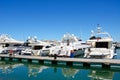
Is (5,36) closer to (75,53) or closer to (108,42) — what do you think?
(75,53)

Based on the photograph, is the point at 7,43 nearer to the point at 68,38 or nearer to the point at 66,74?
the point at 68,38

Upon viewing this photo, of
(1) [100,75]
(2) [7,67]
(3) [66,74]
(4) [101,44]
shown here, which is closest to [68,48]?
(4) [101,44]

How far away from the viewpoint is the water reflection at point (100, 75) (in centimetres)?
2334

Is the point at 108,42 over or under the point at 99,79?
over

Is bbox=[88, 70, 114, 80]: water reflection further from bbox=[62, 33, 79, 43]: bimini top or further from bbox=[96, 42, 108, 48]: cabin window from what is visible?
bbox=[62, 33, 79, 43]: bimini top

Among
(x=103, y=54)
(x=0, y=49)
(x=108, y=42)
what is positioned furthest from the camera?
(x=0, y=49)

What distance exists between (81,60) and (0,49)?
21.3 meters

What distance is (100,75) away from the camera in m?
24.7

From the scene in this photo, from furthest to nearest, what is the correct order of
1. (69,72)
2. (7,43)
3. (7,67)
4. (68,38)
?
1. (7,43)
2. (68,38)
3. (7,67)
4. (69,72)

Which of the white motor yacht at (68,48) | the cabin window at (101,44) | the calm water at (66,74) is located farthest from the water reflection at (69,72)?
the cabin window at (101,44)

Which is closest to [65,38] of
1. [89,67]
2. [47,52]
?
[47,52]

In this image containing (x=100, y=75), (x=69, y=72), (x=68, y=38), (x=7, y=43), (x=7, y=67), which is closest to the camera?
(x=100, y=75)

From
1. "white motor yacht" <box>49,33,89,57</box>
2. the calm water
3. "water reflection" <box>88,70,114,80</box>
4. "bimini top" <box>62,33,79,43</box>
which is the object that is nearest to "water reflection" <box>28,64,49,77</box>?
the calm water

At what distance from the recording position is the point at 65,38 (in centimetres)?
4488
